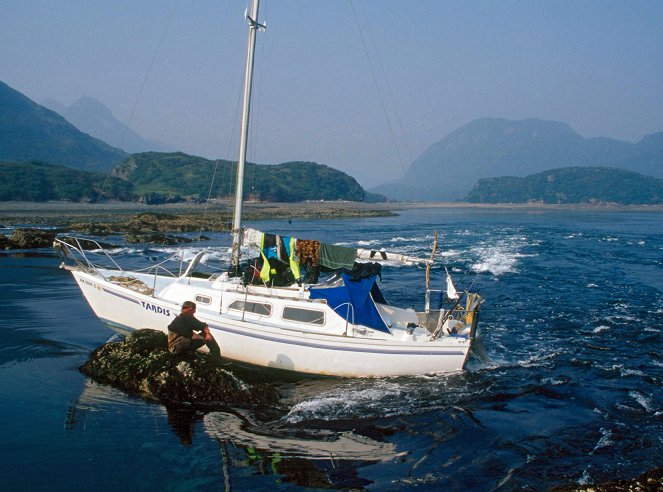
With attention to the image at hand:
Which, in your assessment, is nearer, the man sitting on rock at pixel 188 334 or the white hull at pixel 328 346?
the man sitting on rock at pixel 188 334

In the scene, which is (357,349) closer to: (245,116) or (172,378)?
(172,378)

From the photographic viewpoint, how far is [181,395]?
39.6ft

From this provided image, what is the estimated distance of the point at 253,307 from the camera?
14.4 m

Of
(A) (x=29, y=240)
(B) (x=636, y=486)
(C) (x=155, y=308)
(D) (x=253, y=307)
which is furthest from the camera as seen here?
(A) (x=29, y=240)

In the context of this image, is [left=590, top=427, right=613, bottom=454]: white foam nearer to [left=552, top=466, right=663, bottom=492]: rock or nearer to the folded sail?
[left=552, top=466, right=663, bottom=492]: rock

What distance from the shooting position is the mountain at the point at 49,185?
317ft

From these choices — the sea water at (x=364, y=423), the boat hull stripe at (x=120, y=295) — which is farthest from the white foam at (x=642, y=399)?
the boat hull stripe at (x=120, y=295)

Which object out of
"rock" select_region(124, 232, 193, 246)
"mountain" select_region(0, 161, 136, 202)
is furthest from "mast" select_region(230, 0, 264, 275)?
"mountain" select_region(0, 161, 136, 202)

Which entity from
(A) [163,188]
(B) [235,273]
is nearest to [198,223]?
(B) [235,273]

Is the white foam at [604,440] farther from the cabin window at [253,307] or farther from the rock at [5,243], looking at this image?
the rock at [5,243]

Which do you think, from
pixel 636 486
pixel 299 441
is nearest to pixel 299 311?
A: pixel 299 441

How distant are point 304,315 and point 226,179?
144829 millimetres

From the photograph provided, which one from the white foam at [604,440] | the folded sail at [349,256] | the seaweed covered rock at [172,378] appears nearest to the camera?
the white foam at [604,440]

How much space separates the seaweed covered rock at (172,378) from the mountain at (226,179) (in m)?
124
